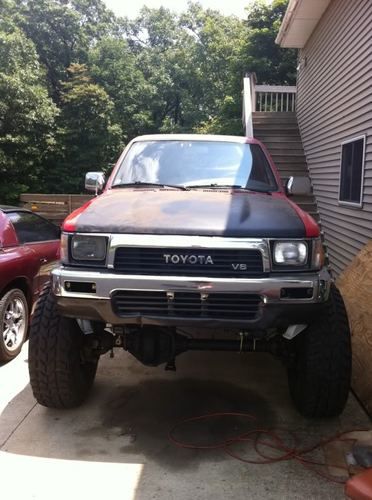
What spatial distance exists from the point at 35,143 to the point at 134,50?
23.2 meters

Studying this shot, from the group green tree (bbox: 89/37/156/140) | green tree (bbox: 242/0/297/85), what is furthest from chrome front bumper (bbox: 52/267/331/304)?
green tree (bbox: 89/37/156/140)

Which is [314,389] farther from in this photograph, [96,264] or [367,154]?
[367,154]

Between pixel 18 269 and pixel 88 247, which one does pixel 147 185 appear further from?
pixel 18 269

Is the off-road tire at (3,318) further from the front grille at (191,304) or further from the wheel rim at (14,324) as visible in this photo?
the front grille at (191,304)

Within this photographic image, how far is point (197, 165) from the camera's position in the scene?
4.45 meters

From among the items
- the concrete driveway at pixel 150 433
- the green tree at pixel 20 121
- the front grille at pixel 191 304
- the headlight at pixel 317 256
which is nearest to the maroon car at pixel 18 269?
the concrete driveway at pixel 150 433

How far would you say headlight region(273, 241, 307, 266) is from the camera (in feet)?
10.2

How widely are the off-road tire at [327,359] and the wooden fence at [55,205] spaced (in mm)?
10173

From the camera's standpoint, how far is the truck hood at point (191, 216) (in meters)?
3.11

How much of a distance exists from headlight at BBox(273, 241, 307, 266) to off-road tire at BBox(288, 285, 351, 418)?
1.32 feet

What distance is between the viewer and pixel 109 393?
4.14m

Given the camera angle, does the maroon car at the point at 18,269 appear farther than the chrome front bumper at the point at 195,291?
Yes

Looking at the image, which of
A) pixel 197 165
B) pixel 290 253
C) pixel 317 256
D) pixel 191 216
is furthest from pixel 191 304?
pixel 197 165

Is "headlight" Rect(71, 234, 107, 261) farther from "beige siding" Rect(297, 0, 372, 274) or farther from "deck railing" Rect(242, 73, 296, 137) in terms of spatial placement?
"deck railing" Rect(242, 73, 296, 137)
